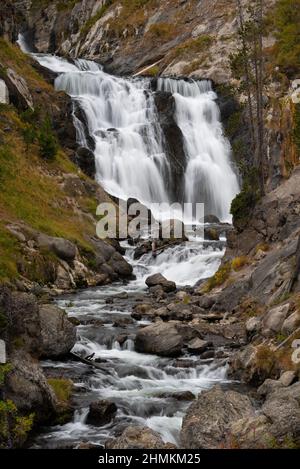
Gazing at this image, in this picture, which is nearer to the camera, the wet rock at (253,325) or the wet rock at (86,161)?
the wet rock at (253,325)

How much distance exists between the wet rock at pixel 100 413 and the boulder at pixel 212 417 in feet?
9.55

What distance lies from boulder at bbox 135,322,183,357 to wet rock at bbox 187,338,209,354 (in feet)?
1.30

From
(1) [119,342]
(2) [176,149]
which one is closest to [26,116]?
(2) [176,149]

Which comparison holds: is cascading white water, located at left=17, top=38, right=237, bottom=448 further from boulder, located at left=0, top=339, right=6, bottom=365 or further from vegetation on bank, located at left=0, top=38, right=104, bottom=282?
vegetation on bank, located at left=0, top=38, right=104, bottom=282

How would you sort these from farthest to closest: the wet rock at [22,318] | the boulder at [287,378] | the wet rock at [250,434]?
the boulder at [287,378] → the wet rock at [22,318] → the wet rock at [250,434]

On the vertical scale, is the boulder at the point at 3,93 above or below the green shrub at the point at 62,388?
above

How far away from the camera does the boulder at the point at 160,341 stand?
2092cm

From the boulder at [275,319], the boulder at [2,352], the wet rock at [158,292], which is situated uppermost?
the boulder at [2,352]

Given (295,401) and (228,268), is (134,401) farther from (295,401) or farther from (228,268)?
(228,268)

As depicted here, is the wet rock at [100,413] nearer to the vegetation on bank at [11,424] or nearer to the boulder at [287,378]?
the vegetation on bank at [11,424]

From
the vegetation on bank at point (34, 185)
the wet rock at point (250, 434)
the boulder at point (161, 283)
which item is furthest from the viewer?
the vegetation on bank at point (34, 185)

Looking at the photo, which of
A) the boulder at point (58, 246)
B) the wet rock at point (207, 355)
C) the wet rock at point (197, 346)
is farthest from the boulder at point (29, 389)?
the boulder at point (58, 246)

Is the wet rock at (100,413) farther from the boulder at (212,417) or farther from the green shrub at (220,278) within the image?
the green shrub at (220,278)

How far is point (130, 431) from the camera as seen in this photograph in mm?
12266
